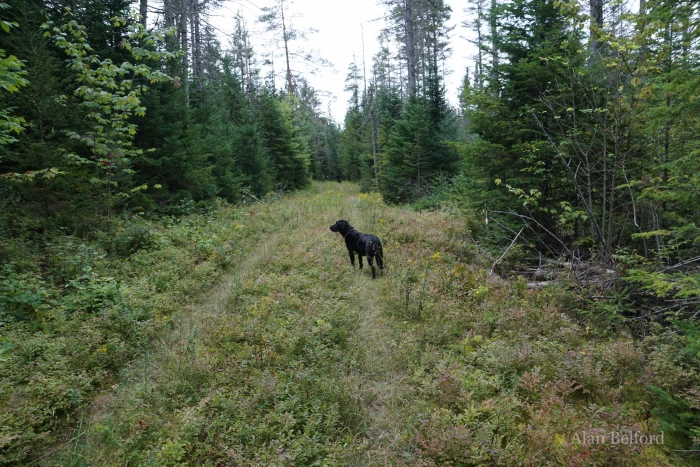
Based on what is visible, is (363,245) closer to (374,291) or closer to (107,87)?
(374,291)

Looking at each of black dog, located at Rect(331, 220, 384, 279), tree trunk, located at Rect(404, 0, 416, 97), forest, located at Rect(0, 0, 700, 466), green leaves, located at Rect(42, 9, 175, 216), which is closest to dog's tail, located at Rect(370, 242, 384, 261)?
black dog, located at Rect(331, 220, 384, 279)

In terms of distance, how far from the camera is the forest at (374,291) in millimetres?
3281

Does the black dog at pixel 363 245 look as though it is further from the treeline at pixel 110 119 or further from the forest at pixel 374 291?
the treeline at pixel 110 119

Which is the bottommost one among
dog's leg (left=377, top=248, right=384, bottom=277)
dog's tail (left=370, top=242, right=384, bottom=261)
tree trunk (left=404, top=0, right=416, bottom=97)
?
dog's leg (left=377, top=248, right=384, bottom=277)

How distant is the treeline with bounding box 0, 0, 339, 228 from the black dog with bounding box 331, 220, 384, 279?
5.30 meters

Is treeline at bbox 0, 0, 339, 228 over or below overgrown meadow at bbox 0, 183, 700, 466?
over

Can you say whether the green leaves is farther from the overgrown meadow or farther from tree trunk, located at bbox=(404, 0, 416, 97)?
tree trunk, located at bbox=(404, 0, 416, 97)

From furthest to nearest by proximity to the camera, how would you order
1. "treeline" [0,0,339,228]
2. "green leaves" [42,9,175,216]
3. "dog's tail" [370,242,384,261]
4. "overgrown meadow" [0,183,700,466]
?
"dog's tail" [370,242,384,261] < "treeline" [0,0,339,228] < "green leaves" [42,9,175,216] < "overgrown meadow" [0,183,700,466]

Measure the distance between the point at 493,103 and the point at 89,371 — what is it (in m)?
9.53

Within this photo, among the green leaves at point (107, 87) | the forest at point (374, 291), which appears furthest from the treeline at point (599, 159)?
the green leaves at point (107, 87)

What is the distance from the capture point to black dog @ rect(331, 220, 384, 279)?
7.69 metres

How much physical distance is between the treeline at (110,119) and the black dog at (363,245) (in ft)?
17.4

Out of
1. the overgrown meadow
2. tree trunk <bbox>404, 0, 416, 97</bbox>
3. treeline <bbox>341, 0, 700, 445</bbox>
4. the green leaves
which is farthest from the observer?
tree trunk <bbox>404, 0, 416, 97</bbox>

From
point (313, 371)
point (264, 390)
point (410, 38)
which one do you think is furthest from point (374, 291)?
point (410, 38)
